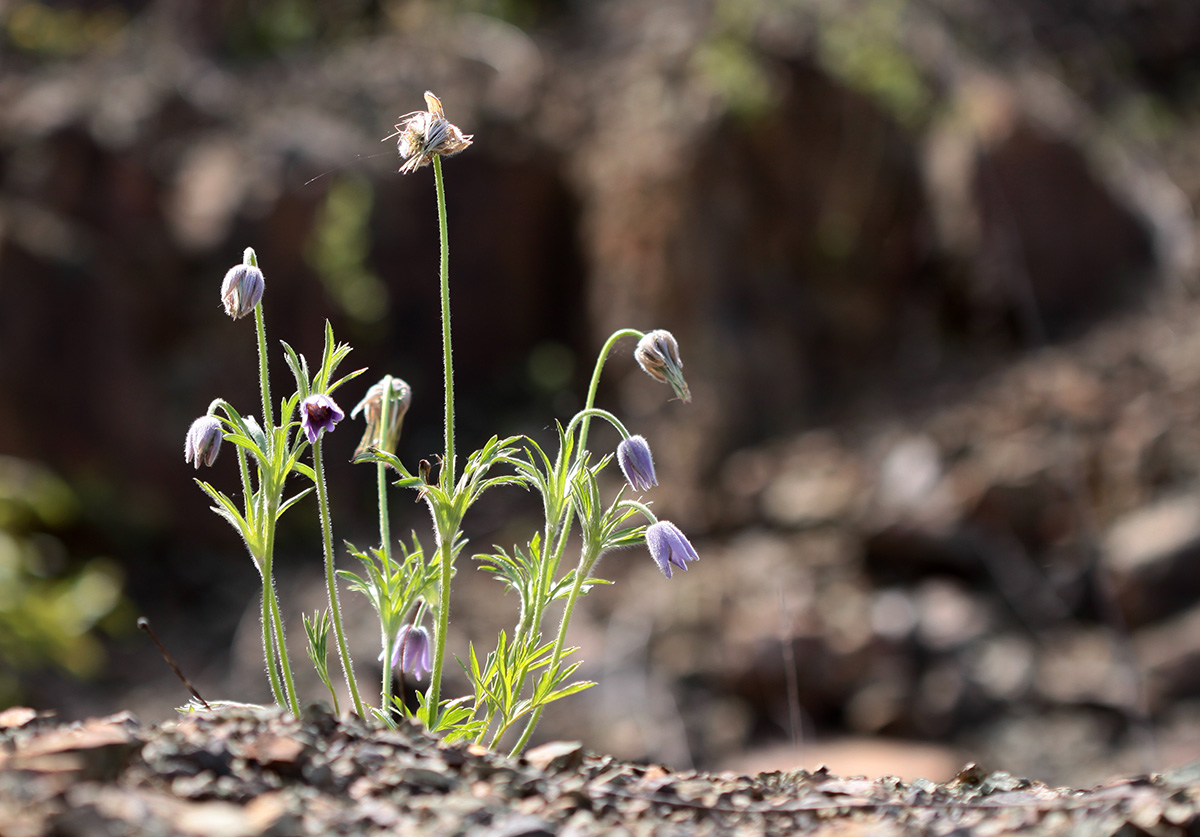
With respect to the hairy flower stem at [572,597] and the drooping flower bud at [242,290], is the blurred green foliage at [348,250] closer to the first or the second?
the drooping flower bud at [242,290]

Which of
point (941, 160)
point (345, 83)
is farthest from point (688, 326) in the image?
point (345, 83)

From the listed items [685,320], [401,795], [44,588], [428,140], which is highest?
[685,320]

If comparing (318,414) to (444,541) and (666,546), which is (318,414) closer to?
(444,541)

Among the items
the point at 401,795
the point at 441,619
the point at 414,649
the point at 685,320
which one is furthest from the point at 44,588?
the point at 401,795

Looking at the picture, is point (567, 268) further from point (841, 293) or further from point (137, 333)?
point (137, 333)

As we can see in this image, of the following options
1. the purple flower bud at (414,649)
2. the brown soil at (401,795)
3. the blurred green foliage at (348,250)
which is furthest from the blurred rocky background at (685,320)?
the brown soil at (401,795)
